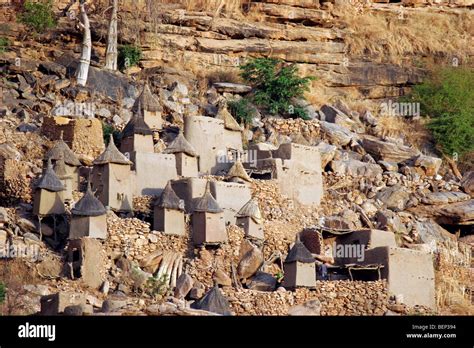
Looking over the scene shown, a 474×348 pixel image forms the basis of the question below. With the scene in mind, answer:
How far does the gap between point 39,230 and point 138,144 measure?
14.1ft

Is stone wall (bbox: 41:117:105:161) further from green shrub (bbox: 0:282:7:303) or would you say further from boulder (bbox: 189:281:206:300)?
green shrub (bbox: 0:282:7:303)

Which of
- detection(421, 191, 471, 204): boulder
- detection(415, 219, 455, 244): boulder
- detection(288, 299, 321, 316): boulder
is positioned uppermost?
detection(421, 191, 471, 204): boulder

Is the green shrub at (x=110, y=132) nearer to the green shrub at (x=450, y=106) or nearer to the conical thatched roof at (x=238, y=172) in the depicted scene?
the conical thatched roof at (x=238, y=172)

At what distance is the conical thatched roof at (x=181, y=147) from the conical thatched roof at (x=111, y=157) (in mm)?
1999

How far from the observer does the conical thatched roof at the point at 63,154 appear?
1558 inches

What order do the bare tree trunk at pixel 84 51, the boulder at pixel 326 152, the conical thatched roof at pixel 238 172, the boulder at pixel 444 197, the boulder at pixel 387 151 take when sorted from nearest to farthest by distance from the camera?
the conical thatched roof at pixel 238 172, the boulder at pixel 326 152, the boulder at pixel 444 197, the boulder at pixel 387 151, the bare tree trunk at pixel 84 51

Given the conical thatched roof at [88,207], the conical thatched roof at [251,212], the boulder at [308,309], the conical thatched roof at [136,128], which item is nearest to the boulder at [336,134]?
the conical thatched roof at [136,128]

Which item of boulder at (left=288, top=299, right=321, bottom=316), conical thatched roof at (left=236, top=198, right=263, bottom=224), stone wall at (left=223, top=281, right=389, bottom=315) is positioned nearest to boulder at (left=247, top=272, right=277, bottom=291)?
stone wall at (left=223, top=281, right=389, bottom=315)

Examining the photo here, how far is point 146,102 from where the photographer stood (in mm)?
42812

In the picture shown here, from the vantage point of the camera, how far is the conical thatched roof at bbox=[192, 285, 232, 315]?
111 ft

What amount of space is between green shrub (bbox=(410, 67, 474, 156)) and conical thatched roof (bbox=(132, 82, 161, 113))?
352 inches
